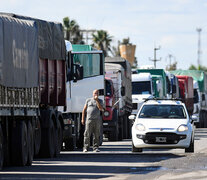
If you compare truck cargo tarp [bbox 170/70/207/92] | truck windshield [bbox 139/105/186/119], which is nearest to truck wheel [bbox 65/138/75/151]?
truck windshield [bbox 139/105/186/119]

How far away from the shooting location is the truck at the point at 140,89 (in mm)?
45406

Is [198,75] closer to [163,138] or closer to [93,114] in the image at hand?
[93,114]

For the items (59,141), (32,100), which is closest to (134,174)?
(32,100)

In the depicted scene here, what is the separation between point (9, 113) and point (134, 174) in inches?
124

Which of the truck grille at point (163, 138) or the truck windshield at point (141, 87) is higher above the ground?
the truck windshield at point (141, 87)

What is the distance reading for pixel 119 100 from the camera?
39.4 meters

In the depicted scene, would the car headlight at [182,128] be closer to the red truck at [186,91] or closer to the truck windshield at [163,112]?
the truck windshield at [163,112]

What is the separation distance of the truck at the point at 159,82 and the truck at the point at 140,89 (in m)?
0.72

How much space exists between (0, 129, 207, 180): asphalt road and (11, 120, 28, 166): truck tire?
262 mm

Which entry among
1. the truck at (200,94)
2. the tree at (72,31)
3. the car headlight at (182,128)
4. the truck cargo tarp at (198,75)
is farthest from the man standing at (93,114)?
the tree at (72,31)

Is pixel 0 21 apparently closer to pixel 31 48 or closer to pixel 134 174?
pixel 31 48

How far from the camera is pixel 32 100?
21.5 m

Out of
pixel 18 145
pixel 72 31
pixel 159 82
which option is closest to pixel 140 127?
pixel 18 145

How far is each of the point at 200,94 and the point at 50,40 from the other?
148 ft
